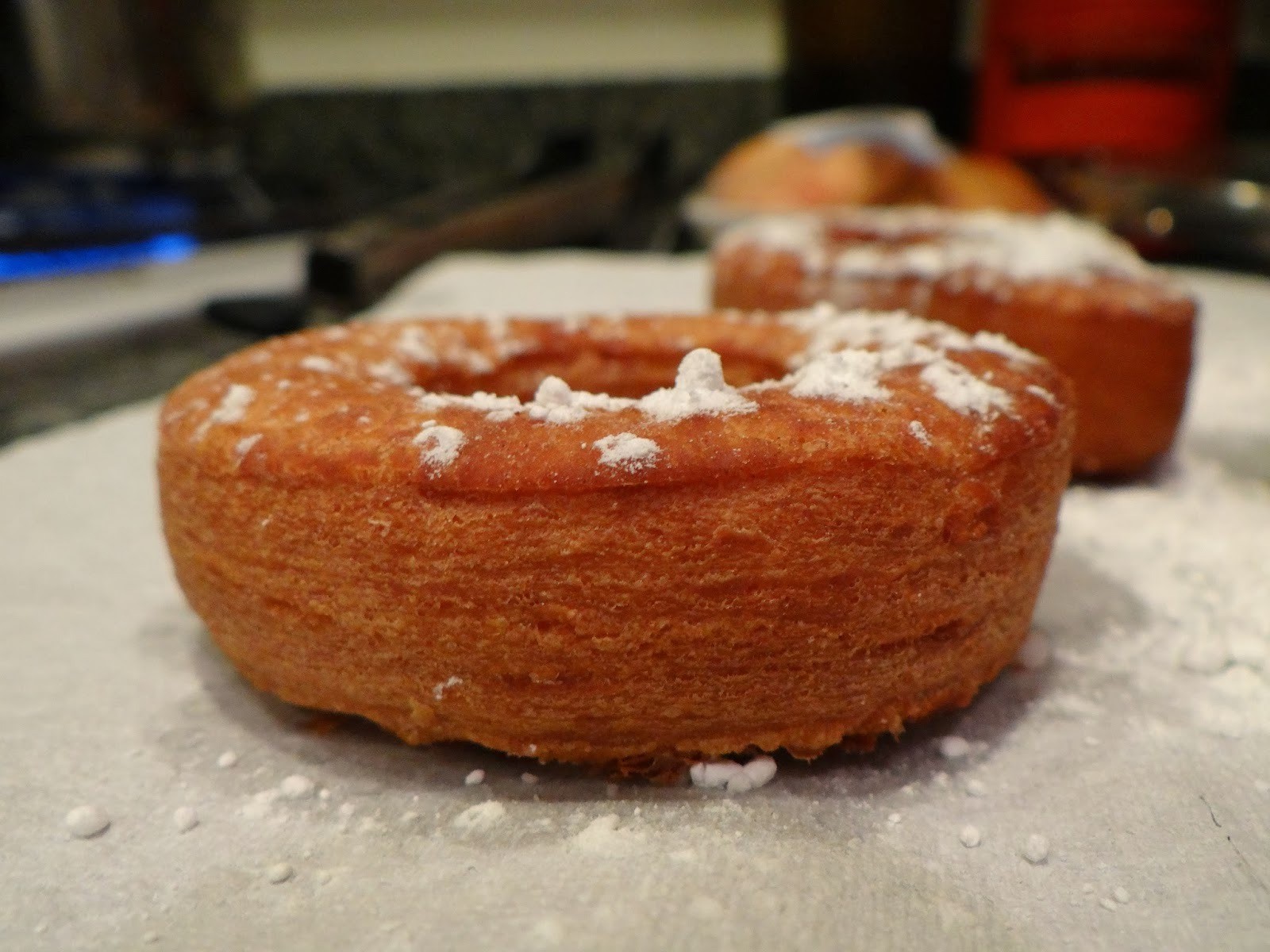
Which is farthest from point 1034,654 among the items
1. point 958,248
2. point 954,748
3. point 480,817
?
point 958,248

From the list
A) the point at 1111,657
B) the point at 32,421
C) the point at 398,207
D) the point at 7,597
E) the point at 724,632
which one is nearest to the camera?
the point at 724,632

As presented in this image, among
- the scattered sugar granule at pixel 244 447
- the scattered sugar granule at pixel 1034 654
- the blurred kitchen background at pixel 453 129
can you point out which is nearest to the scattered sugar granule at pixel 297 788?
the scattered sugar granule at pixel 244 447

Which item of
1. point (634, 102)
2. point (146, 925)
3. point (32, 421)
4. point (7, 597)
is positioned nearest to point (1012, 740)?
point (146, 925)

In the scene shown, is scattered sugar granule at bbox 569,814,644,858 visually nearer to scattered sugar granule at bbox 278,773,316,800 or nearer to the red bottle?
scattered sugar granule at bbox 278,773,316,800

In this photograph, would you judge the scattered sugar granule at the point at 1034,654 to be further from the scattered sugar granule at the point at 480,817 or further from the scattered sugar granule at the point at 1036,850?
the scattered sugar granule at the point at 480,817

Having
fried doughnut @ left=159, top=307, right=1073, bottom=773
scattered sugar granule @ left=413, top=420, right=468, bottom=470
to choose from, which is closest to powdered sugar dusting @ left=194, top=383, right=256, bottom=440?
fried doughnut @ left=159, top=307, right=1073, bottom=773

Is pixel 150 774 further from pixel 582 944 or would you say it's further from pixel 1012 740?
pixel 1012 740

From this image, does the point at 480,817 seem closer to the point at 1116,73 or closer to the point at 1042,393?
the point at 1042,393
